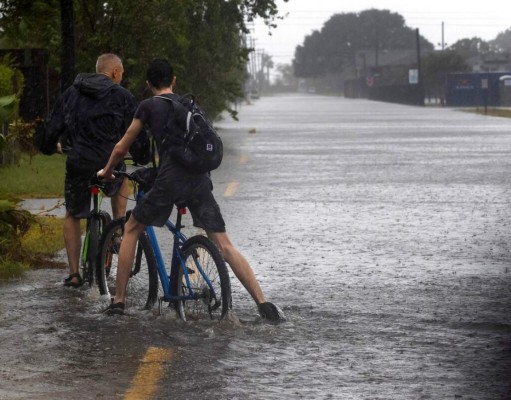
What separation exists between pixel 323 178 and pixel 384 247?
8737 millimetres

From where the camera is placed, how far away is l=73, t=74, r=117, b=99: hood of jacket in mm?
9391

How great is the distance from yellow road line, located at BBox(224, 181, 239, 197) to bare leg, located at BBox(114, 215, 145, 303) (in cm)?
926

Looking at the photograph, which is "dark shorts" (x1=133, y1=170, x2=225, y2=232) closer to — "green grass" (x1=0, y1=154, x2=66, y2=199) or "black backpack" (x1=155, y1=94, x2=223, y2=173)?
"black backpack" (x1=155, y1=94, x2=223, y2=173)

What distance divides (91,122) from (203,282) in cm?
196

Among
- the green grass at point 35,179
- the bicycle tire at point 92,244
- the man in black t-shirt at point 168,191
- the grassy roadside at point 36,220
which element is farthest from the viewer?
the green grass at point 35,179

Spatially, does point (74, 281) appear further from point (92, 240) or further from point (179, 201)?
point (179, 201)

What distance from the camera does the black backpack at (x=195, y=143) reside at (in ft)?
26.1

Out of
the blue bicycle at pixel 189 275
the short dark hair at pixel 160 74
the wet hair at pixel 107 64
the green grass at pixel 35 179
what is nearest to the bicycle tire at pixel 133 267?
the blue bicycle at pixel 189 275

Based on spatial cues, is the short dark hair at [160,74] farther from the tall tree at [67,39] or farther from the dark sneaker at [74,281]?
the tall tree at [67,39]

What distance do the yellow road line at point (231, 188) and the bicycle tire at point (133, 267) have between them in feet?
27.2

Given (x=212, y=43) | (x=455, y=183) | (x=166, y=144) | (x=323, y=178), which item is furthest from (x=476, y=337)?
(x=212, y=43)

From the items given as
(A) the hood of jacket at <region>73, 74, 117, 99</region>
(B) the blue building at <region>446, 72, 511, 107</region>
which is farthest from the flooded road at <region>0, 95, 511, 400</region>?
(B) the blue building at <region>446, 72, 511, 107</region>

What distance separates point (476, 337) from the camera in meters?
7.78

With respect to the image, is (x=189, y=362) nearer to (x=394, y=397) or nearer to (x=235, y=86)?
(x=394, y=397)
